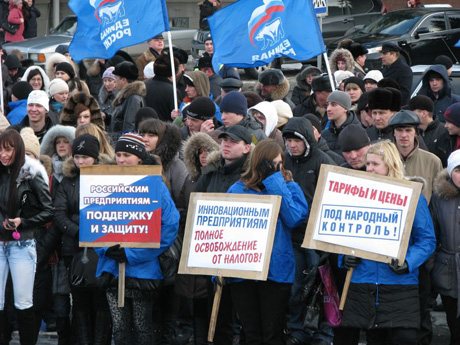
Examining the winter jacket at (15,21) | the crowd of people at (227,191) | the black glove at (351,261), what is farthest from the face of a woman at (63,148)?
the winter jacket at (15,21)

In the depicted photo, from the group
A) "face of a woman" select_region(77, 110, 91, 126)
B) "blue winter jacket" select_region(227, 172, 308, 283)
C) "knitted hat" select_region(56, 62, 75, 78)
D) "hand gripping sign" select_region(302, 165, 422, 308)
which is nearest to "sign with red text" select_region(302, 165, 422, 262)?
"hand gripping sign" select_region(302, 165, 422, 308)

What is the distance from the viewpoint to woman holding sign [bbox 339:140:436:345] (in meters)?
6.84

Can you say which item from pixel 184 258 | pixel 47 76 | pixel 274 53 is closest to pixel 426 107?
pixel 274 53

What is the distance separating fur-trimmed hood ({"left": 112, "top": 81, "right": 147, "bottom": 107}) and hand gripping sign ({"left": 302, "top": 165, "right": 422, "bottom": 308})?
4781mm

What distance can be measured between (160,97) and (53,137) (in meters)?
2.99

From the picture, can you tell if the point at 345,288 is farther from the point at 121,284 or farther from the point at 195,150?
the point at 195,150

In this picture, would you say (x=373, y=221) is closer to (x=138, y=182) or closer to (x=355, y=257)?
(x=355, y=257)

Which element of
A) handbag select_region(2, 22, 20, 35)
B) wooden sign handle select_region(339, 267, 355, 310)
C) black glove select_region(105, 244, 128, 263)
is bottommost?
Result: wooden sign handle select_region(339, 267, 355, 310)

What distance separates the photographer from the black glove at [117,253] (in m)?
7.42

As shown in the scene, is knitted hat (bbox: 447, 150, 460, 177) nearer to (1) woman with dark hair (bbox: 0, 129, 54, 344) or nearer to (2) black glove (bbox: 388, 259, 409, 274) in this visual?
(2) black glove (bbox: 388, 259, 409, 274)

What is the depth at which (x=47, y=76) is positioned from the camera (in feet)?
43.4

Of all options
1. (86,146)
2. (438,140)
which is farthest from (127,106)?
(438,140)

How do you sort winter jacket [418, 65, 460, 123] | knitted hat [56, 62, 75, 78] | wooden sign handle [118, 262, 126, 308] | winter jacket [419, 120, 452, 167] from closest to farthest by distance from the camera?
1. wooden sign handle [118, 262, 126, 308]
2. winter jacket [419, 120, 452, 167]
3. winter jacket [418, 65, 460, 123]
4. knitted hat [56, 62, 75, 78]

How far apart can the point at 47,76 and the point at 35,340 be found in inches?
223
